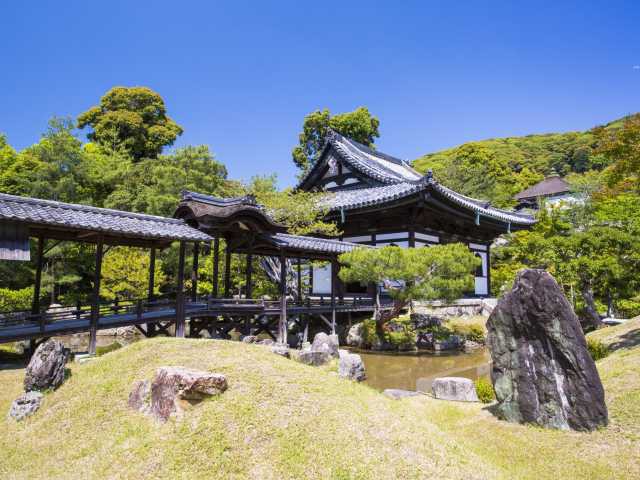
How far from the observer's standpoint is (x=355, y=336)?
1900cm

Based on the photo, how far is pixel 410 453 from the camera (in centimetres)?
533

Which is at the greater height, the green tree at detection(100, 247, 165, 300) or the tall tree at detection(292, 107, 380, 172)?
the tall tree at detection(292, 107, 380, 172)

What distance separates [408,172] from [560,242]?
17640mm

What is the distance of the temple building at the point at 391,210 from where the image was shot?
21125mm

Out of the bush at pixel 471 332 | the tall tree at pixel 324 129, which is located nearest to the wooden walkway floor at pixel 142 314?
the bush at pixel 471 332

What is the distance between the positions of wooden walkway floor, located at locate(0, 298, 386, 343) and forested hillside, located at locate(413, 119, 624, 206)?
28.9m

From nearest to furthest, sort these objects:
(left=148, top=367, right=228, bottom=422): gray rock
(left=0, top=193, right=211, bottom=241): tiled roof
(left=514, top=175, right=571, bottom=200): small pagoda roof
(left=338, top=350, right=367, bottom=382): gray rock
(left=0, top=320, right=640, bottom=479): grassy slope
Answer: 1. (left=0, top=320, right=640, bottom=479): grassy slope
2. (left=148, top=367, right=228, bottom=422): gray rock
3. (left=0, top=193, right=211, bottom=241): tiled roof
4. (left=338, top=350, right=367, bottom=382): gray rock
5. (left=514, top=175, right=571, bottom=200): small pagoda roof

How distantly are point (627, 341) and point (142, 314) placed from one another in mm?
14393

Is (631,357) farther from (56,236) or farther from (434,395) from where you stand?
(56,236)

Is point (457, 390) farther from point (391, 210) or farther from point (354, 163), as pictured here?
point (354, 163)

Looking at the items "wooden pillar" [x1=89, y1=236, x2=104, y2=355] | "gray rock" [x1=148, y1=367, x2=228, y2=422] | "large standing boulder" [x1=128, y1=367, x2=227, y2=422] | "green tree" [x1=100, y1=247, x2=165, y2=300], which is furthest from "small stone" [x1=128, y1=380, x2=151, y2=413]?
"green tree" [x1=100, y1=247, x2=165, y2=300]

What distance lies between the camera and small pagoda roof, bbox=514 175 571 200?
181 feet

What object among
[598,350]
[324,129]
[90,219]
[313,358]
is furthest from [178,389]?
[324,129]

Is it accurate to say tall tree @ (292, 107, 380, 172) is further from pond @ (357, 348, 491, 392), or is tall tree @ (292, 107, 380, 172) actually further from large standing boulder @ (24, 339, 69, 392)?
large standing boulder @ (24, 339, 69, 392)
